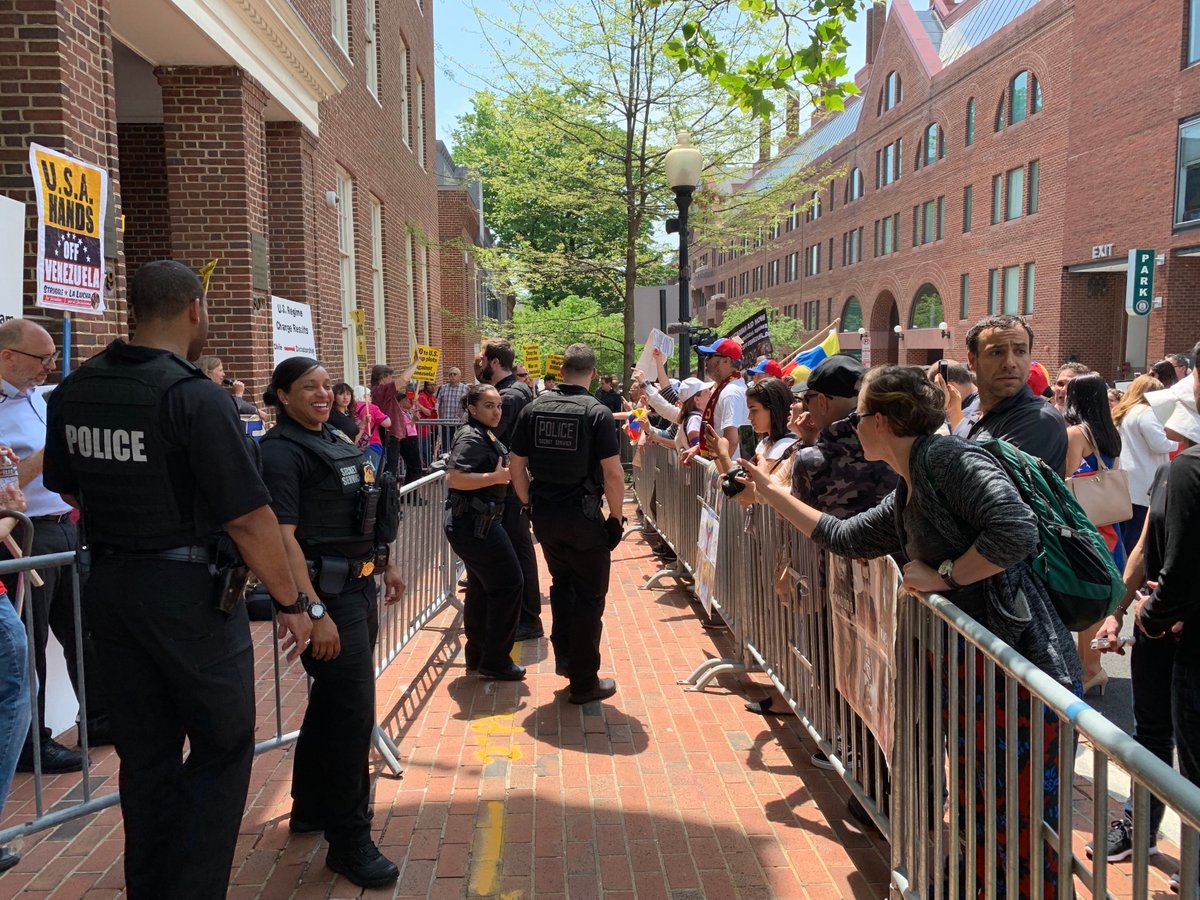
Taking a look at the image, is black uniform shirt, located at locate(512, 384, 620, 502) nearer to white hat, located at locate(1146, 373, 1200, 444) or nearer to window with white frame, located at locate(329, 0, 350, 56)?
white hat, located at locate(1146, 373, 1200, 444)

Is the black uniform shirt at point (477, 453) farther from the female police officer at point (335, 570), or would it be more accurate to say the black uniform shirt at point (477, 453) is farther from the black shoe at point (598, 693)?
the female police officer at point (335, 570)

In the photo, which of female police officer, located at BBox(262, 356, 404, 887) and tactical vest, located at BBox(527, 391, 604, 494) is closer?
female police officer, located at BBox(262, 356, 404, 887)

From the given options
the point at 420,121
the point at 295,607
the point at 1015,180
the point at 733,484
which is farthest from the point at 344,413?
the point at 1015,180

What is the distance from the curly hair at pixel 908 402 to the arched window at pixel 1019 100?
35242 millimetres

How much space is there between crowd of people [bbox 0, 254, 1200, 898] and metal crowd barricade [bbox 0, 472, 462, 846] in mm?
146

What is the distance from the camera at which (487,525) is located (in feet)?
17.6

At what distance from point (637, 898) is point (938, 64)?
45.5 m

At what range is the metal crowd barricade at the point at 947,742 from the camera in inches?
72.1

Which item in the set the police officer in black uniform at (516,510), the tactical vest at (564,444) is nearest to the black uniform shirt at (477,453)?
the tactical vest at (564,444)

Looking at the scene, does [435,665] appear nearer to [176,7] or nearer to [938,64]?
[176,7]

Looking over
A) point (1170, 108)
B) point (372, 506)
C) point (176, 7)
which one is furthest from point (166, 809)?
point (1170, 108)

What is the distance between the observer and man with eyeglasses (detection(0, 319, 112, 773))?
398 centimetres

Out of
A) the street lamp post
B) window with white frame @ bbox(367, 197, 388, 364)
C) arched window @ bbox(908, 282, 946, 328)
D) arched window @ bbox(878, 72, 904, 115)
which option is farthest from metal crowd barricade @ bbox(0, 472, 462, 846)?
arched window @ bbox(878, 72, 904, 115)

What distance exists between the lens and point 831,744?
383 cm
